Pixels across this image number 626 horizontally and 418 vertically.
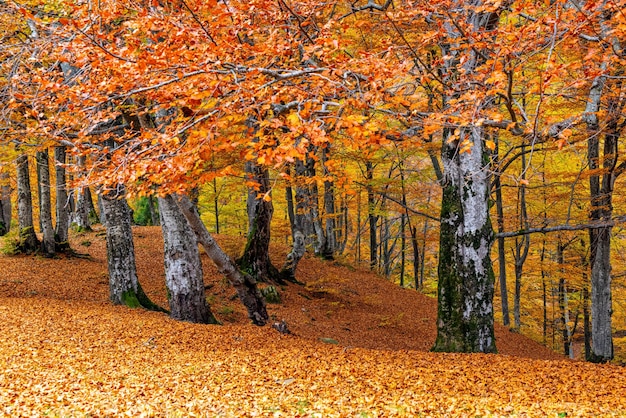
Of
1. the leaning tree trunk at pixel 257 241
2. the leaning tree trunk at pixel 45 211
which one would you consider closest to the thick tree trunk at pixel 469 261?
the leaning tree trunk at pixel 257 241

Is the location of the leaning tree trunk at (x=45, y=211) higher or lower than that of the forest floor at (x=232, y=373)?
higher

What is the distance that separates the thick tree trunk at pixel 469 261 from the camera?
24.9ft

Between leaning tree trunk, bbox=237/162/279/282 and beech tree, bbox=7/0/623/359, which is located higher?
beech tree, bbox=7/0/623/359

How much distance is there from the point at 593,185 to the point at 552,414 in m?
9.27

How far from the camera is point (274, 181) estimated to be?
27.2ft

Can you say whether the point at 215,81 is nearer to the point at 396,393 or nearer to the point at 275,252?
A: the point at 396,393

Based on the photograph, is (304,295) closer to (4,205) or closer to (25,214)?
(25,214)

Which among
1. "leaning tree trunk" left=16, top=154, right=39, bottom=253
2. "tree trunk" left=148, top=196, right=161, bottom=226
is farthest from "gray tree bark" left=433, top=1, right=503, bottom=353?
"tree trunk" left=148, top=196, right=161, bottom=226

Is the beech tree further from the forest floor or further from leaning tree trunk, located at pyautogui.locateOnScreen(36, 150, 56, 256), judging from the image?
leaning tree trunk, located at pyautogui.locateOnScreen(36, 150, 56, 256)

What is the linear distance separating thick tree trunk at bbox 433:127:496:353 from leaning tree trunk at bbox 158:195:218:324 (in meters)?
4.17

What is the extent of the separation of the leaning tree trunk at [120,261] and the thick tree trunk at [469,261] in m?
5.55

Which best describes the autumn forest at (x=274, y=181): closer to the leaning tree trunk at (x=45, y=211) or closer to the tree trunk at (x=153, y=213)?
the leaning tree trunk at (x=45, y=211)

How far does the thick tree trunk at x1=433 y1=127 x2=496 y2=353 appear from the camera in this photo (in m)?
7.59

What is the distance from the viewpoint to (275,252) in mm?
17203
